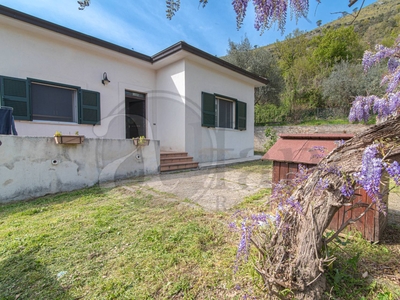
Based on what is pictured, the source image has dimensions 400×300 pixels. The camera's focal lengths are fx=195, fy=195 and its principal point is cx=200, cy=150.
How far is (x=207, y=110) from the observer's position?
7453 mm

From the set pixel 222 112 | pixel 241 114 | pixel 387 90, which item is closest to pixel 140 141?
pixel 222 112

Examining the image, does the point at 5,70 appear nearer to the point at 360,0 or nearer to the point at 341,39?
the point at 360,0

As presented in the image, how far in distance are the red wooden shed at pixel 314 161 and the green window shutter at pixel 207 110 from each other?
4659mm

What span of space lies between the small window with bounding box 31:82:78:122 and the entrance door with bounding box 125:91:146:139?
1857 mm

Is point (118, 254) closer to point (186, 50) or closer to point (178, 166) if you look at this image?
point (178, 166)

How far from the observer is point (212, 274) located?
162cm

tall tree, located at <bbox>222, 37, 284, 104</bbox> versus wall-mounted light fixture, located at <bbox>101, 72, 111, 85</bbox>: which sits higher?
tall tree, located at <bbox>222, 37, 284, 104</bbox>

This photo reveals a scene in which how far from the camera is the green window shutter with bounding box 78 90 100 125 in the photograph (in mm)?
5902

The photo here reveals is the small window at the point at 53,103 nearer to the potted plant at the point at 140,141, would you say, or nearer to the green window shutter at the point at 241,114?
the potted plant at the point at 140,141

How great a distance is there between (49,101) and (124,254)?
5.65 m

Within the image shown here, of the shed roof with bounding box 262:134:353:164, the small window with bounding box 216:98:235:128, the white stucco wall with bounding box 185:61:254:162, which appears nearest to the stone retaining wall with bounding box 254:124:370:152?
the white stucco wall with bounding box 185:61:254:162

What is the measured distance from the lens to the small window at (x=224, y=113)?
824cm

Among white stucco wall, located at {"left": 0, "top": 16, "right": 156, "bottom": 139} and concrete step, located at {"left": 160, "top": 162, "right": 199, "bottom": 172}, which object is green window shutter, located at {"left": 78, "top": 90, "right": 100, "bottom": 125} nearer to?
white stucco wall, located at {"left": 0, "top": 16, "right": 156, "bottom": 139}

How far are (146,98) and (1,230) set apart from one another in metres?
5.94
